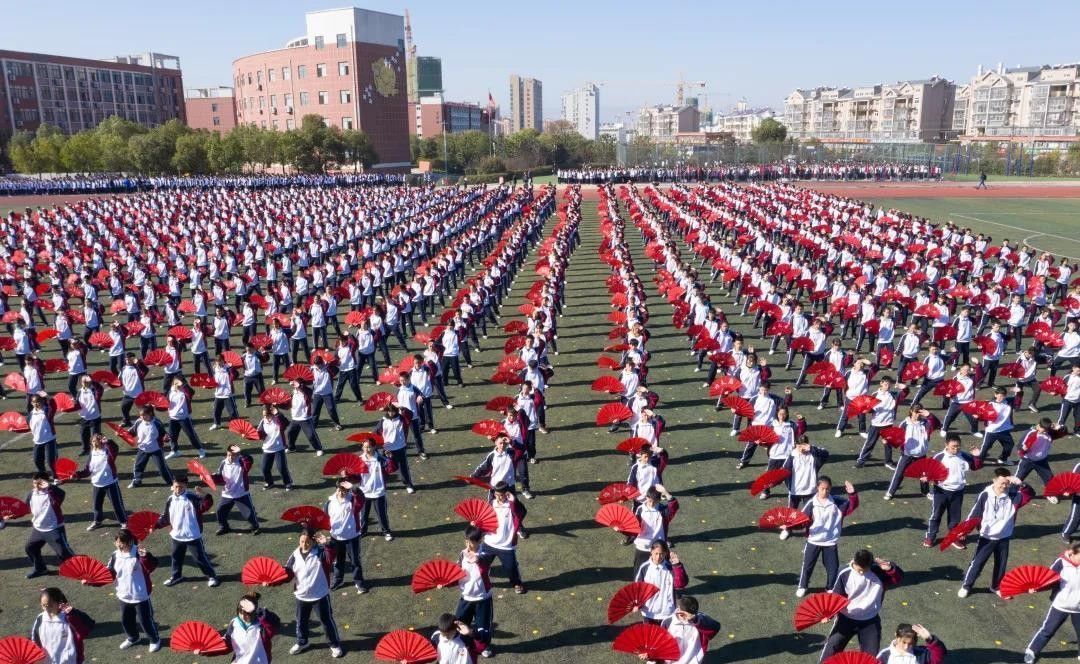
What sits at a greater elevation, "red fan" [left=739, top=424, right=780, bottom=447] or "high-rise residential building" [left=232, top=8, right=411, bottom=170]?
"high-rise residential building" [left=232, top=8, right=411, bottom=170]

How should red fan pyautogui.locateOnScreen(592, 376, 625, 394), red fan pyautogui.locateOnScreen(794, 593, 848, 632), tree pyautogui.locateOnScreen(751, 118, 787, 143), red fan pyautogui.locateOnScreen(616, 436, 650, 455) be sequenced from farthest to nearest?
1. tree pyautogui.locateOnScreen(751, 118, 787, 143)
2. red fan pyautogui.locateOnScreen(592, 376, 625, 394)
3. red fan pyautogui.locateOnScreen(616, 436, 650, 455)
4. red fan pyautogui.locateOnScreen(794, 593, 848, 632)

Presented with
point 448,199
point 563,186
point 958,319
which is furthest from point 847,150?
point 958,319

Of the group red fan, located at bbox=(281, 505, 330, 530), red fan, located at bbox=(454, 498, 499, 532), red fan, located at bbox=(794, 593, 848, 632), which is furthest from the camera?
red fan, located at bbox=(454, 498, 499, 532)

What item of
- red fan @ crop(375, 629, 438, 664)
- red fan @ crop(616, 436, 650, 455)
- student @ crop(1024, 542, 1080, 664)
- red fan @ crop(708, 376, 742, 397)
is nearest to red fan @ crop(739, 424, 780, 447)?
red fan @ crop(616, 436, 650, 455)

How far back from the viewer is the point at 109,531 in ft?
35.4

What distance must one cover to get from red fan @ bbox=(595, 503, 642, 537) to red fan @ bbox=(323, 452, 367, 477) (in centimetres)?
344

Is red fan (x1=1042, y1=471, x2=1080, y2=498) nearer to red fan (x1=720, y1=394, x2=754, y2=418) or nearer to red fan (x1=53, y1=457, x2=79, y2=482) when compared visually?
red fan (x1=720, y1=394, x2=754, y2=418)

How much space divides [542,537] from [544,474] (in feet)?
6.87

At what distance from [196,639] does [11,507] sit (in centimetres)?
447

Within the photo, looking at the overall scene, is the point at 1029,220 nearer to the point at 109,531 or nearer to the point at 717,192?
the point at 717,192

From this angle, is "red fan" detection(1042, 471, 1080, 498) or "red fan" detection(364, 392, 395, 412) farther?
"red fan" detection(364, 392, 395, 412)

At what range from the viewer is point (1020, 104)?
423 ft

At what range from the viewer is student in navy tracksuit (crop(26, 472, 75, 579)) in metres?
9.26

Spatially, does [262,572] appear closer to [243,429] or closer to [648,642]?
[648,642]
